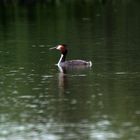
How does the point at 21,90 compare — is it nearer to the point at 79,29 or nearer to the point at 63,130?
the point at 63,130

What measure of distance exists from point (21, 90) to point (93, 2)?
47.9m

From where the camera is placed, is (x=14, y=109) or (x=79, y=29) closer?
(x=14, y=109)

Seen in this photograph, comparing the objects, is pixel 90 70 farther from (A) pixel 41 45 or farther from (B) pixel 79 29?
(B) pixel 79 29

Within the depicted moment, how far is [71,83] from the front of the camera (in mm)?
27016

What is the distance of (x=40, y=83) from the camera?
88.2 feet

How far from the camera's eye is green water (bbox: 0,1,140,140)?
19875mm

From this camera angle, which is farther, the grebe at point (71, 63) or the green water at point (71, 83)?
the grebe at point (71, 63)

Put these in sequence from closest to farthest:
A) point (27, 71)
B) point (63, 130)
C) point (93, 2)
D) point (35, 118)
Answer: point (63, 130) < point (35, 118) < point (27, 71) < point (93, 2)

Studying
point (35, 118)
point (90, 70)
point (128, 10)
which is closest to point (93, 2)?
point (128, 10)

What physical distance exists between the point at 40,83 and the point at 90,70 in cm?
365

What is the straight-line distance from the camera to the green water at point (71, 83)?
1988 centimetres

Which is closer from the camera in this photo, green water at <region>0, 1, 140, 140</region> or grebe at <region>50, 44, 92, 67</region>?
green water at <region>0, 1, 140, 140</region>

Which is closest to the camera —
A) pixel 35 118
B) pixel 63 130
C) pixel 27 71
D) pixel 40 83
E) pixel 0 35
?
pixel 63 130

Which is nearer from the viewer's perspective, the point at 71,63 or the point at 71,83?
the point at 71,83
